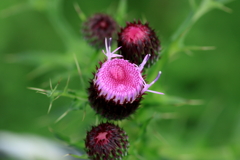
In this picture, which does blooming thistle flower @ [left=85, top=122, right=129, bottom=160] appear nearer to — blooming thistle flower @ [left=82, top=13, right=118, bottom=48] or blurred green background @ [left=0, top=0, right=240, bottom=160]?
blooming thistle flower @ [left=82, top=13, right=118, bottom=48]

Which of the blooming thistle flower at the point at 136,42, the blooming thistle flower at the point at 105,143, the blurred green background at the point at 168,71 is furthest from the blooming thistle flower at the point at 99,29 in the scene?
the blurred green background at the point at 168,71

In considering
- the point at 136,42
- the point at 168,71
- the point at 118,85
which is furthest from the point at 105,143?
the point at 168,71

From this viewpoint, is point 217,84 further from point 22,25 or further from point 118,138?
point 22,25

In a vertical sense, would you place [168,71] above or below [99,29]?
above

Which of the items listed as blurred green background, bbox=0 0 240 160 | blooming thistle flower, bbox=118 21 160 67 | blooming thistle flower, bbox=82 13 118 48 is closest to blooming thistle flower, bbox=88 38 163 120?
blooming thistle flower, bbox=118 21 160 67

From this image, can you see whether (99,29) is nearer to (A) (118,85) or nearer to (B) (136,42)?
(B) (136,42)

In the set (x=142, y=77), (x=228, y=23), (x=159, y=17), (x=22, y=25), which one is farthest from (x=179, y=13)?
(x=142, y=77)

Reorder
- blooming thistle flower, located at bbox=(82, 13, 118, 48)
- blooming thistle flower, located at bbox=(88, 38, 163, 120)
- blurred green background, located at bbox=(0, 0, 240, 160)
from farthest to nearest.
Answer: blurred green background, located at bbox=(0, 0, 240, 160)
blooming thistle flower, located at bbox=(82, 13, 118, 48)
blooming thistle flower, located at bbox=(88, 38, 163, 120)
